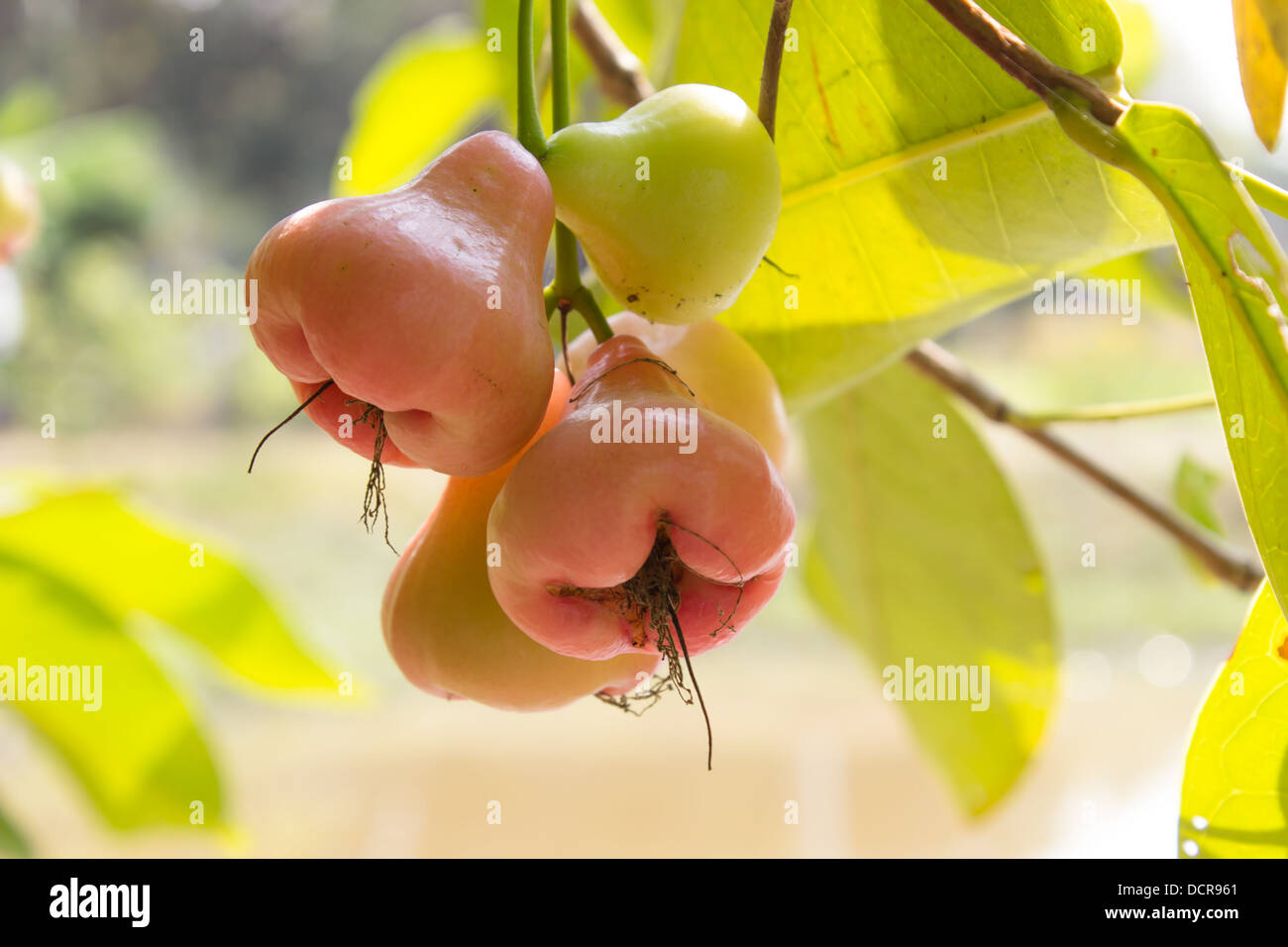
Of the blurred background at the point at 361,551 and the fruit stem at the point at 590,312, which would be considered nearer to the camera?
the fruit stem at the point at 590,312

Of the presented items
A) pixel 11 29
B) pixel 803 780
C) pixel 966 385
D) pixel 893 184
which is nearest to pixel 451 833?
pixel 803 780

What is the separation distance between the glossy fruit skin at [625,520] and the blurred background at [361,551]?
1428 mm

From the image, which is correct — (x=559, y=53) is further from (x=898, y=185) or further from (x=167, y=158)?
(x=167, y=158)

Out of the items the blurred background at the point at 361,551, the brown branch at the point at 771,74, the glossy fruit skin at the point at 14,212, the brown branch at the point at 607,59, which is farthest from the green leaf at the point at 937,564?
the blurred background at the point at 361,551

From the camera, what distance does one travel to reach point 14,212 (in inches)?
28.8

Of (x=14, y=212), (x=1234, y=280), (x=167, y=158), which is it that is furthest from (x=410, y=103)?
(x=167, y=158)

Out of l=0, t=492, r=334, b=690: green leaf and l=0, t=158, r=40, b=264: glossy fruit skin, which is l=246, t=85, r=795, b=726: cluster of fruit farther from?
l=0, t=158, r=40, b=264: glossy fruit skin

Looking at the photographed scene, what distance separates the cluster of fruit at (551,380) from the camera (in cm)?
21

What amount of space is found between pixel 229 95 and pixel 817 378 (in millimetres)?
2708

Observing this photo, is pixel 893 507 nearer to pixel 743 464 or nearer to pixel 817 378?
pixel 817 378

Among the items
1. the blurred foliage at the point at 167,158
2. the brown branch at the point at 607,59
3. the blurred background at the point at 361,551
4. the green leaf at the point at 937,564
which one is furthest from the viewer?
the blurred foliage at the point at 167,158

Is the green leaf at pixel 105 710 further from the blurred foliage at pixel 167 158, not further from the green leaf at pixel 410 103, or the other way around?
the blurred foliage at pixel 167 158

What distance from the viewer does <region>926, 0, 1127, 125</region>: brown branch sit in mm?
222

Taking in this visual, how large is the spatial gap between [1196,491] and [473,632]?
46cm
